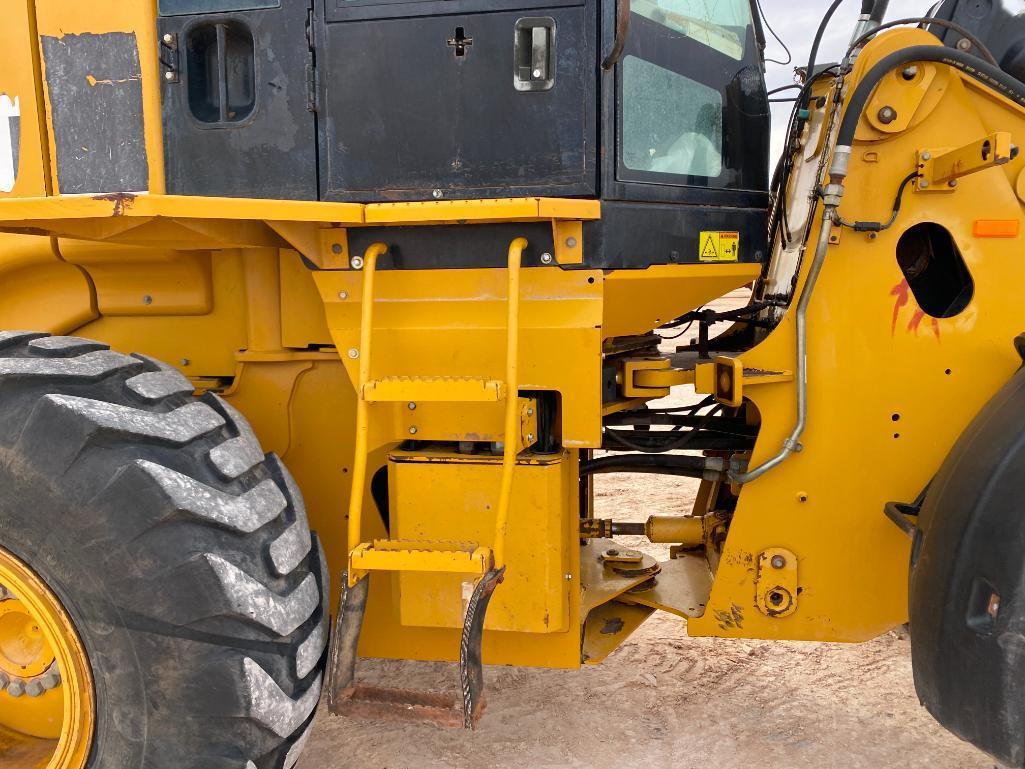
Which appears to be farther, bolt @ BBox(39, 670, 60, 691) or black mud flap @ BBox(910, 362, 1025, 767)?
bolt @ BBox(39, 670, 60, 691)

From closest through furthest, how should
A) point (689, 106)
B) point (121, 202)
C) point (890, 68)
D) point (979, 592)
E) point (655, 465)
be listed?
point (121, 202) → point (979, 592) → point (890, 68) → point (689, 106) → point (655, 465)

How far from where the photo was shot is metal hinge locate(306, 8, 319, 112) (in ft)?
7.77

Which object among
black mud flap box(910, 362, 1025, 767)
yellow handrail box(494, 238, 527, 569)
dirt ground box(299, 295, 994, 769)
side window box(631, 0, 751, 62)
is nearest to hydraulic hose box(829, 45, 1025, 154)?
side window box(631, 0, 751, 62)

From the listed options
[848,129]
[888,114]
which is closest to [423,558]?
[848,129]

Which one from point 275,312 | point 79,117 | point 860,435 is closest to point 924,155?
point 860,435

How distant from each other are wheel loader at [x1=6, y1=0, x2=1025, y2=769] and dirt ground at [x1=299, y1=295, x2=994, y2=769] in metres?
0.54

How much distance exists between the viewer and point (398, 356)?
2.49 m

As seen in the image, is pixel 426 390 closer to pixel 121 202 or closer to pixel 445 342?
pixel 445 342

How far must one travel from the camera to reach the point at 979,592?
6.76ft

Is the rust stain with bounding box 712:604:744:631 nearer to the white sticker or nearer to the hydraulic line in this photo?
the hydraulic line

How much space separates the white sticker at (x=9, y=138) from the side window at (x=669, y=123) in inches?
70.4

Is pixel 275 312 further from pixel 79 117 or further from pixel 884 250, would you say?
pixel 884 250

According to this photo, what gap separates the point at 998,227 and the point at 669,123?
3.20 feet

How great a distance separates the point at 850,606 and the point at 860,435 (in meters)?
0.53
